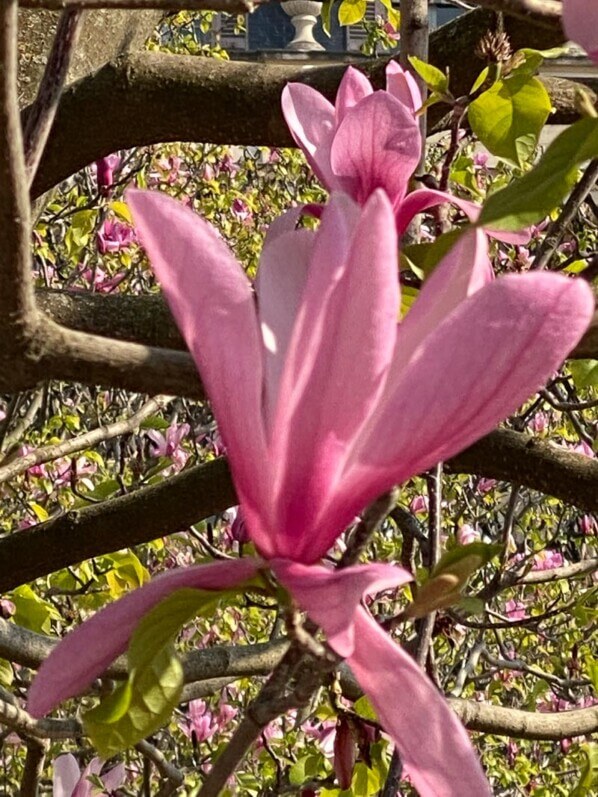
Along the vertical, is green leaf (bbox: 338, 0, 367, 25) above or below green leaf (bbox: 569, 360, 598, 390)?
above

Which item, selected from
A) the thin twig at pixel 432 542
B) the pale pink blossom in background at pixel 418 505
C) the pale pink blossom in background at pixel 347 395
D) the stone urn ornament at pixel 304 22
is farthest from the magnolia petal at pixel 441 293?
the stone urn ornament at pixel 304 22

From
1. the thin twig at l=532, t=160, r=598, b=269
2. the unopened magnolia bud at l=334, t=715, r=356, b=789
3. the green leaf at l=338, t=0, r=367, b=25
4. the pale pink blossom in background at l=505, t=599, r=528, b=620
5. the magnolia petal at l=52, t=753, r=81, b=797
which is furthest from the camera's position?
the pale pink blossom in background at l=505, t=599, r=528, b=620

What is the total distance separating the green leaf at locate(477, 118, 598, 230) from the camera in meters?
0.46

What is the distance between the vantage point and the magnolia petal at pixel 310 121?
684mm

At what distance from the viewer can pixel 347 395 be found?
43 cm

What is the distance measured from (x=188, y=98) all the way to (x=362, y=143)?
109cm

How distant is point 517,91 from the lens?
2.70 ft

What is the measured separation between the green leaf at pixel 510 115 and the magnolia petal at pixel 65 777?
60 centimetres

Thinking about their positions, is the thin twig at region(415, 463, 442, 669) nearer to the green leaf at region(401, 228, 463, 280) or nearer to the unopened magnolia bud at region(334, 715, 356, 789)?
the unopened magnolia bud at region(334, 715, 356, 789)

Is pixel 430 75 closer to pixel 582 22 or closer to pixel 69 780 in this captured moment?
pixel 582 22

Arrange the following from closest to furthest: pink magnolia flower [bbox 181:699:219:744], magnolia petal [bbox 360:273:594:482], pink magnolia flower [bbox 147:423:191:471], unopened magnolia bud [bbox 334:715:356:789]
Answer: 1. magnolia petal [bbox 360:273:594:482]
2. unopened magnolia bud [bbox 334:715:356:789]
3. pink magnolia flower [bbox 181:699:219:744]
4. pink magnolia flower [bbox 147:423:191:471]

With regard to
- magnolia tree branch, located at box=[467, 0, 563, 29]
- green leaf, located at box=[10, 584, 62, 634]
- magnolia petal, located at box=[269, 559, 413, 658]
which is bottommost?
green leaf, located at box=[10, 584, 62, 634]

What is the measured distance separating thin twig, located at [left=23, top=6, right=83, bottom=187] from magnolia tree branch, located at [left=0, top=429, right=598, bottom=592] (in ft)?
2.09

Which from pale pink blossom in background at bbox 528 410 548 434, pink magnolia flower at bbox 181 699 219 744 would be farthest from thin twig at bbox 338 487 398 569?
pale pink blossom in background at bbox 528 410 548 434
